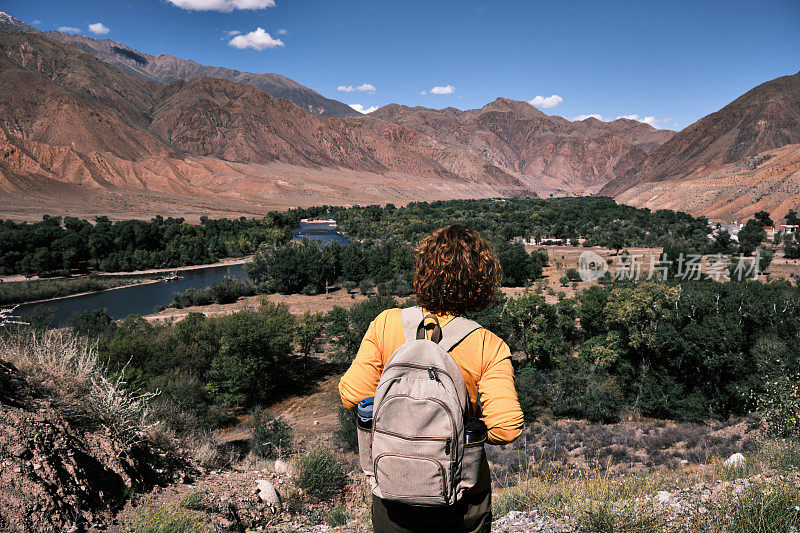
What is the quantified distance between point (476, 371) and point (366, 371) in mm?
489

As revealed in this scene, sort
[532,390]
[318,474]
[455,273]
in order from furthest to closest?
[532,390] → [318,474] → [455,273]

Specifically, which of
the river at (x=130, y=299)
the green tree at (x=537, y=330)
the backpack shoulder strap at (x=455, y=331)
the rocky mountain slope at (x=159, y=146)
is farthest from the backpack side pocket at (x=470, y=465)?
the rocky mountain slope at (x=159, y=146)

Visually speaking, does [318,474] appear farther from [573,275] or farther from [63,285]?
[63,285]

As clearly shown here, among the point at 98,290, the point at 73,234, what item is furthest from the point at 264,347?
the point at 73,234

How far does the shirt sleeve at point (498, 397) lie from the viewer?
164 cm

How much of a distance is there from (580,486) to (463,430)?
3056 millimetres

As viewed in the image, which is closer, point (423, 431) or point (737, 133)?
point (423, 431)

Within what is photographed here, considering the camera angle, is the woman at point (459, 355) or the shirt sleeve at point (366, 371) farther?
the shirt sleeve at point (366, 371)

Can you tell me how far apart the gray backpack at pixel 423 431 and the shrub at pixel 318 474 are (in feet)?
16.2

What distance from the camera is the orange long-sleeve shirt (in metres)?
1.65

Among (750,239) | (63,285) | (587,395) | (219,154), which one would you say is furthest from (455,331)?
(219,154)

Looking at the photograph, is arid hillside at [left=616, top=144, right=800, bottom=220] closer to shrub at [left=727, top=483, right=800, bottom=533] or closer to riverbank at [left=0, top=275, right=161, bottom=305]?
shrub at [left=727, top=483, right=800, bottom=533]

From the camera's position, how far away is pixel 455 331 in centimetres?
168

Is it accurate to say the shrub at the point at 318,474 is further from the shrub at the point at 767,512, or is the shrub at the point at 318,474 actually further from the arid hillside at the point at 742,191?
the arid hillside at the point at 742,191
